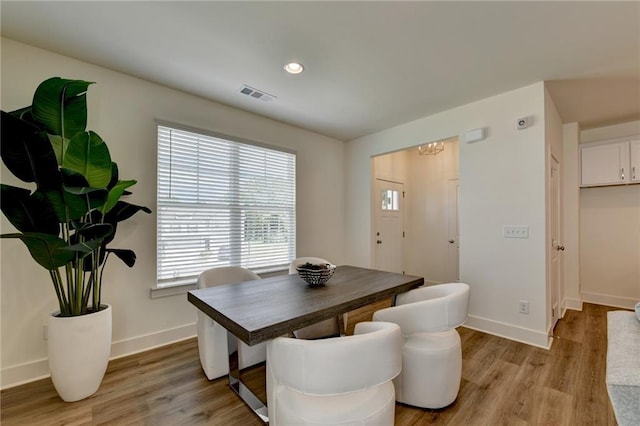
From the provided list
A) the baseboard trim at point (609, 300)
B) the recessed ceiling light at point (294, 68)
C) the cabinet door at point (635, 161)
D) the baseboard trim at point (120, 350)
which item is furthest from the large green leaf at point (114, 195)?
the baseboard trim at point (609, 300)

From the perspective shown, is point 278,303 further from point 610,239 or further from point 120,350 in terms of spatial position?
point 610,239

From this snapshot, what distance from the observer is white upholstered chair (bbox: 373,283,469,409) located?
5.64 ft

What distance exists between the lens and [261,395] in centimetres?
200

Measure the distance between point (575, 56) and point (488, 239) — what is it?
1882mm

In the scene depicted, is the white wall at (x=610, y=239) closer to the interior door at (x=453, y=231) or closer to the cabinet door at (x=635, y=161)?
the cabinet door at (x=635, y=161)

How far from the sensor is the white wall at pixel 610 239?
378 cm

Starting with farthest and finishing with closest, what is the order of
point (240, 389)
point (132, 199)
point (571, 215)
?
point (571, 215), point (132, 199), point (240, 389)

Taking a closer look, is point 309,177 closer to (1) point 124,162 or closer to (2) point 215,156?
(2) point 215,156

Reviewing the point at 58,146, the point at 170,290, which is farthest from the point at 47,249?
the point at 170,290

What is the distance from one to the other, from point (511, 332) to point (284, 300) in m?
2.67

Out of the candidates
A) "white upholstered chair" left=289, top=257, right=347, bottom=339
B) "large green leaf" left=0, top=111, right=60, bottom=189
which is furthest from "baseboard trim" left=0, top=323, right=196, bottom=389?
"large green leaf" left=0, top=111, right=60, bottom=189

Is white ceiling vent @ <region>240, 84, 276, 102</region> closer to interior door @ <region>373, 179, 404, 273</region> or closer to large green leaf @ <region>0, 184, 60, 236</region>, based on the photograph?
large green leaf @ <region>0, 184, 60, 236</region>

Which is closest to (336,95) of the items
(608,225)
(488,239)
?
(488,239)

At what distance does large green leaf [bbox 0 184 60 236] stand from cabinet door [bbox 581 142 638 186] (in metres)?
6.13
